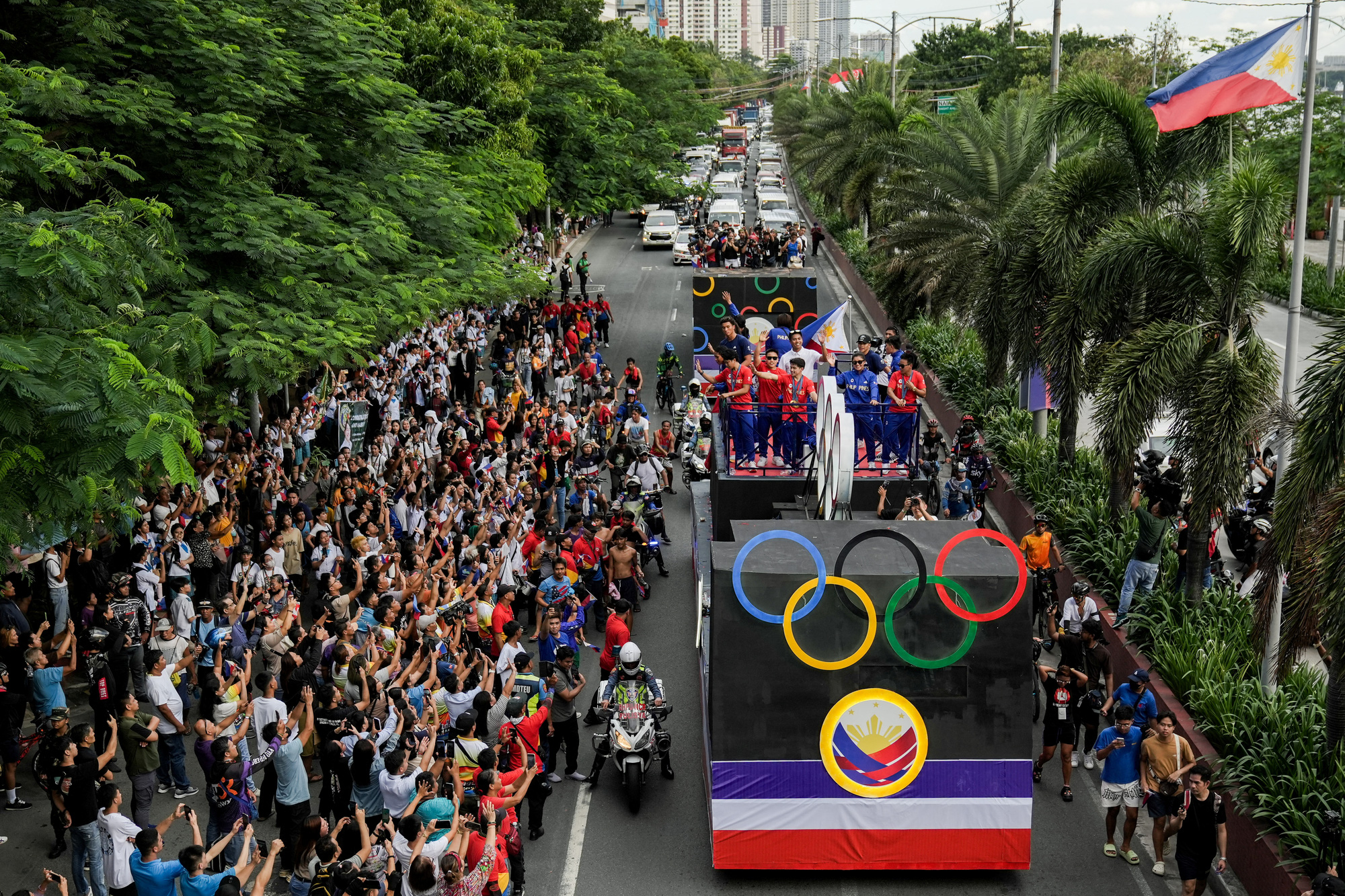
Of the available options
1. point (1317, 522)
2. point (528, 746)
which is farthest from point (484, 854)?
point (1317, 522)

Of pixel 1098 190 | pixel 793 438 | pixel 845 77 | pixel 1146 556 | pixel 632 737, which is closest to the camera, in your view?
pixel 632 737

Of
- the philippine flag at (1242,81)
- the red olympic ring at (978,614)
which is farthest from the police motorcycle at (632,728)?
the philippine flag at (1242,81)

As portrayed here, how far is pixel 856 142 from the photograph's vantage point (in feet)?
137

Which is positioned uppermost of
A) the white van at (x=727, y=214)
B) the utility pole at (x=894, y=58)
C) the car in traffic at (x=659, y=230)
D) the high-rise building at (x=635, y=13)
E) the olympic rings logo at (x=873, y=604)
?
the high-rise building at (x=635, y=13)

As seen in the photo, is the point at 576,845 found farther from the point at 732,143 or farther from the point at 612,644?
the point at 732,143

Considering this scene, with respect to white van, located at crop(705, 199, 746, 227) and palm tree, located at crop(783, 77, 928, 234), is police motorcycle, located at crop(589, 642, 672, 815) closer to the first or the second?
palm tree, located at crop(783, 77, 928, 234)

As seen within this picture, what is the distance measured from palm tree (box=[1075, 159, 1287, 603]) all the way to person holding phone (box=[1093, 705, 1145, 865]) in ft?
11.8

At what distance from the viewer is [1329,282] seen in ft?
130

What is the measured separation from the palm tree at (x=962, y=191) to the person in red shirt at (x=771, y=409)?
7.56 m

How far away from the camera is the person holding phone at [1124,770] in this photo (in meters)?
10.8

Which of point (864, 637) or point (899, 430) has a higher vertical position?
point (899, 430)

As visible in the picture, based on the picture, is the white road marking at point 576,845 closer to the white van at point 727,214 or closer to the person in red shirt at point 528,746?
the person in red shirt at point 528,746

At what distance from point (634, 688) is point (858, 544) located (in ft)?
10.2

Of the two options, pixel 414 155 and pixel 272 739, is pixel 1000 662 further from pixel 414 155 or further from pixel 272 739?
pixel 414 155
